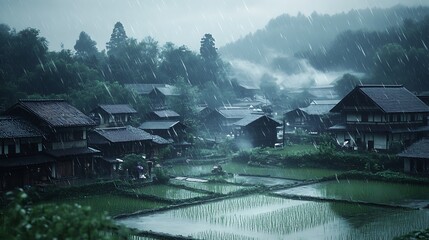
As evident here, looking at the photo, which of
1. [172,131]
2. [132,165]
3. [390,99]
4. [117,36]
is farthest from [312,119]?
[117,36]

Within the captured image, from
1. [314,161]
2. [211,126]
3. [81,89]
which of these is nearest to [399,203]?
[314,161]

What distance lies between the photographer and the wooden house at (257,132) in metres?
55.3

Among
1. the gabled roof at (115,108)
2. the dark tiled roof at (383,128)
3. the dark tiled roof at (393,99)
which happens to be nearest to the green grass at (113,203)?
the dark tiled roof at (383,128)

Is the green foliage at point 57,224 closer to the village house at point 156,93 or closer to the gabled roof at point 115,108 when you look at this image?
the gabled roof at point 115,108

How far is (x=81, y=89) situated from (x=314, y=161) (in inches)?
1531

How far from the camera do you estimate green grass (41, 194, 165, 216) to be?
27.8 meters

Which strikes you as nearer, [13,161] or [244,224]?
[244,224]

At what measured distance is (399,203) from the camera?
91.1 ft

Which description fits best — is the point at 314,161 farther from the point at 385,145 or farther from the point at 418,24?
the point at 418,24

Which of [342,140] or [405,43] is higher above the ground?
Answer: [405,43]

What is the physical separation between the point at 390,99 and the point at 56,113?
33.1 meters

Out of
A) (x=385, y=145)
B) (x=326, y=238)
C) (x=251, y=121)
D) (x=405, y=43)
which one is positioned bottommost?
(x=326, y=238)

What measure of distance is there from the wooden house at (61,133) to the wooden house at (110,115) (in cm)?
1822

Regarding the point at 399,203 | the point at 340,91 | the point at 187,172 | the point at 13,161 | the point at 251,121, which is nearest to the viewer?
the point at 399,203
